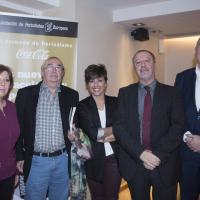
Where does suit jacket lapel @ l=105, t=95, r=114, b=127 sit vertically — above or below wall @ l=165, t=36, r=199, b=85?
below

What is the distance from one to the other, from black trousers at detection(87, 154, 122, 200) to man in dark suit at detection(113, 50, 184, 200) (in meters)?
0.27

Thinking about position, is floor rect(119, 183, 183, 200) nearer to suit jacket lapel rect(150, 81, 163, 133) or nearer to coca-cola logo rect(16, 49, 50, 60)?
suit jacket lapel rect(150, 81, 163, 133)

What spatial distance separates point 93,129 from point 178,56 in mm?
4747

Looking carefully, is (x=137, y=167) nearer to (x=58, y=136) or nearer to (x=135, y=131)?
(x=135, y=131)

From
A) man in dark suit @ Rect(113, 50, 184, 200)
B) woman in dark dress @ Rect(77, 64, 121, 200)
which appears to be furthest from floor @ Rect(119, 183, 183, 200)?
man in dark suit @ Rect(113, 50, 184, 200)

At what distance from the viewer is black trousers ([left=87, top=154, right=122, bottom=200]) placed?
8.50 ft

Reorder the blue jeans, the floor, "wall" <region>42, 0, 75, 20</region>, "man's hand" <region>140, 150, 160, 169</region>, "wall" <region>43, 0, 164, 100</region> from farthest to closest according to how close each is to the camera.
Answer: the floor, "wall" <region>43, 0, 164, 100</region>, "wall" <region>42, 0, 75, 20</region>, the blue jeans, "man's hand" <region>140, 150, 160, 169</region>

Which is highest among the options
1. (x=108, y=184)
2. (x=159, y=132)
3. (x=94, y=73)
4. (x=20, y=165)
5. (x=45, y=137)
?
(x=94, y=73)

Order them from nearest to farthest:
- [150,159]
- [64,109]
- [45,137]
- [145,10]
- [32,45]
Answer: [150,159]
[45,137]
[64,109]
[32,45]
[145,10]

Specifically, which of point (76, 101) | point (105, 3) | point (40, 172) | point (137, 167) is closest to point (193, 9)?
point (105, 3)

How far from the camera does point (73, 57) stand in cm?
331

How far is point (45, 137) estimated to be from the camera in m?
2.41

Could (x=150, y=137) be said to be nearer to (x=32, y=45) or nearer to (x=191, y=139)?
(x=191, y=139)

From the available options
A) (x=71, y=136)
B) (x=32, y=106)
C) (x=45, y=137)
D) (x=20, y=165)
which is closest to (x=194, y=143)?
(x=71, y=136)
